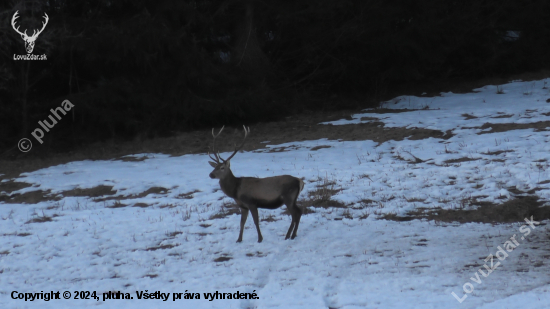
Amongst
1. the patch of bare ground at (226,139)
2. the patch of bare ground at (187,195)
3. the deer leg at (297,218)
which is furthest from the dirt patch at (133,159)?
the deer leg at (297,218)

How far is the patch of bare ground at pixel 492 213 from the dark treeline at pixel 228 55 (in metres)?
9.63

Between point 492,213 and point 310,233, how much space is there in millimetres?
2942

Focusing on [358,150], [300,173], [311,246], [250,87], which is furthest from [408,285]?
[250,87]

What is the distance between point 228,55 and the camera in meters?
19.8

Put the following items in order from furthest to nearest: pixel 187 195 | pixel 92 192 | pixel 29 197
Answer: pixel 92 192
pixel 29 197
pixel 187 195

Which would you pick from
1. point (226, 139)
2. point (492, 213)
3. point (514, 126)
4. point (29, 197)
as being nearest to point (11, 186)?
point (29, 197)

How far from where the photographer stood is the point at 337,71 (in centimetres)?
2164

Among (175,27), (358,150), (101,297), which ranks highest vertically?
(175,27)

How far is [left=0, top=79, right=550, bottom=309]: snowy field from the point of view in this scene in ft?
19.8

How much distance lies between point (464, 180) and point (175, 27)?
10.9 m

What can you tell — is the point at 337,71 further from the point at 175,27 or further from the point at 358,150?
the point at 358,150

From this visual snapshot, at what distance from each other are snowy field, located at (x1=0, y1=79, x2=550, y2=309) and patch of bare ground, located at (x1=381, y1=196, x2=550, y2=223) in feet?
0.66

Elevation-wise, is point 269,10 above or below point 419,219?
above

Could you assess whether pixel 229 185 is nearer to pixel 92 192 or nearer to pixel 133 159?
pixel 92 192
